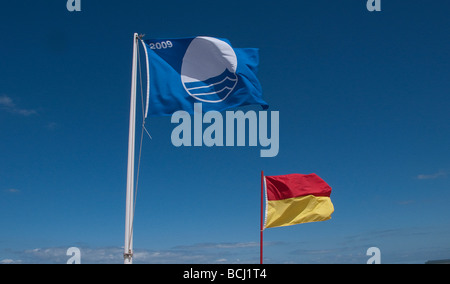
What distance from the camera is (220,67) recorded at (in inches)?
785

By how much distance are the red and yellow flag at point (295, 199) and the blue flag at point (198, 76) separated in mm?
10966

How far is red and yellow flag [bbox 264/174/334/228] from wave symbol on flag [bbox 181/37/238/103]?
11.8 metres

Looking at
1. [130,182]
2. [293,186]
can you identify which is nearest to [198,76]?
[130,182]

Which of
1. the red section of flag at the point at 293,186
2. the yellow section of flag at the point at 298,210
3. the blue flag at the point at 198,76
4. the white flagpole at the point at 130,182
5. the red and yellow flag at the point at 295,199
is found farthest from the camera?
the red section of flag at the point at 293,186

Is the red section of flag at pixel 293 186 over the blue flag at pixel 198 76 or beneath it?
beneath

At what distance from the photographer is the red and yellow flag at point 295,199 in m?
29.6

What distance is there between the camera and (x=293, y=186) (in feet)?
97.8

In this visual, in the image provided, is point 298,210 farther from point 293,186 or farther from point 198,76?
point 198,76

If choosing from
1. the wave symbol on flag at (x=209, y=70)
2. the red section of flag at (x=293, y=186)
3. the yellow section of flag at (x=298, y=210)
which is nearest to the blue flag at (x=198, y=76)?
the wave symbol on flag at (x=209, y=70)

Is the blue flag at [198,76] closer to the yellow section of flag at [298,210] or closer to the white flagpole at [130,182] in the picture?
the white flagpole at [130,182]

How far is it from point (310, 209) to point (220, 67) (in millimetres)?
14146
